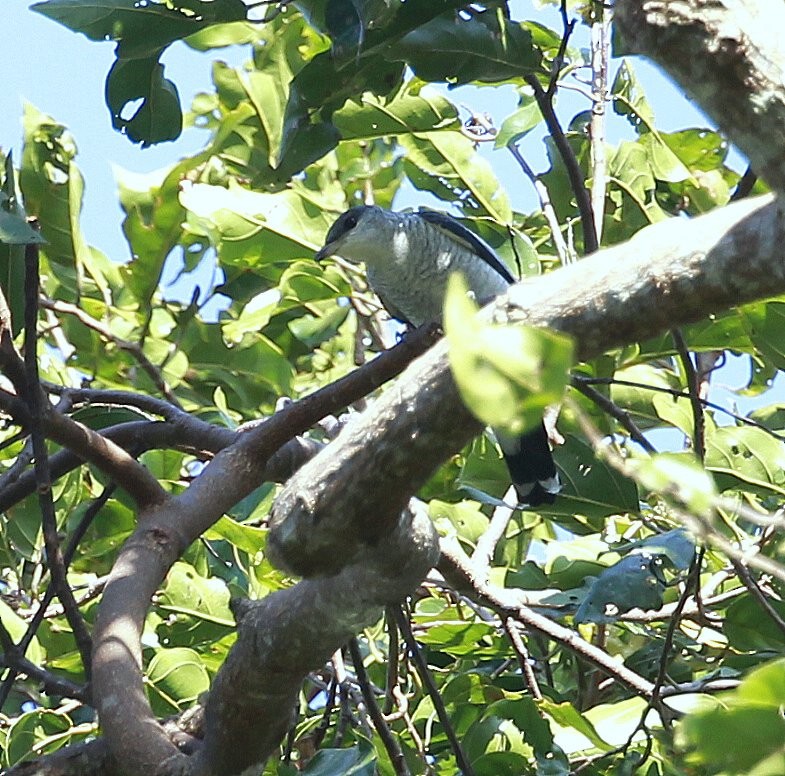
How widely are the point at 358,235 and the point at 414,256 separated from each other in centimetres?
31

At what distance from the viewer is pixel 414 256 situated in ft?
13.4

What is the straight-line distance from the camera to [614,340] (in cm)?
140

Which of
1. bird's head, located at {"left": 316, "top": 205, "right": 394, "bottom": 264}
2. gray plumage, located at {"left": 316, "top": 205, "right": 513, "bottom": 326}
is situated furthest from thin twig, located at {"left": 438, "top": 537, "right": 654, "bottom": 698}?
gray plumage, located at {"left": 316, "top": 205, "right": 513, "bottom": 326}

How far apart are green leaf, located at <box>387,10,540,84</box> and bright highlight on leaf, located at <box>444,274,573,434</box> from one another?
151 cm

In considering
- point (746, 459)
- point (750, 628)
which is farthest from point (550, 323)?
point (746, 459)

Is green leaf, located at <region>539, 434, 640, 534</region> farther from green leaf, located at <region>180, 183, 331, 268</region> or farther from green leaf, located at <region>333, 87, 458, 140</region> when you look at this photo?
green leaf, located at <region>180, 183, 331, 268</region>

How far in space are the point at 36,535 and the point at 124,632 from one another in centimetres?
114

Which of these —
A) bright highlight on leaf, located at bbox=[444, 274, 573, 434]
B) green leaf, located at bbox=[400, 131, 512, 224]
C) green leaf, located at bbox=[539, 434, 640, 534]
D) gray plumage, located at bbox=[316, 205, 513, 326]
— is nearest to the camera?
bright highlight on leaf, located at bbox=[444, 274, 573, 434]

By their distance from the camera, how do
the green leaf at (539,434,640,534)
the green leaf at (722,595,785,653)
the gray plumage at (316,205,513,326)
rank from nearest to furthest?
1. the green leaf at (722,595,785,653)
2. the green leaf at (539,434,640,534)
3. the gray plumage at (316,205,513,326)

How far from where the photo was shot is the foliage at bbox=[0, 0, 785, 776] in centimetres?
225

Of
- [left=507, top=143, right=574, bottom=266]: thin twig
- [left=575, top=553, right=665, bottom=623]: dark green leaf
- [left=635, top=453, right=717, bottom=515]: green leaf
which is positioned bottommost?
[left=575, top=553, right=665, bottom=623]: dark green leaf

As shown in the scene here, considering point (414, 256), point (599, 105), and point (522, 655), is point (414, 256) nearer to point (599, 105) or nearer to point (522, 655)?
point (599, 105)

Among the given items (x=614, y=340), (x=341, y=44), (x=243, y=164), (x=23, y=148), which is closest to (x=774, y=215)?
(x=614, y=340)

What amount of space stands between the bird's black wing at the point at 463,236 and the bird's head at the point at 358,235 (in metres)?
0.25
